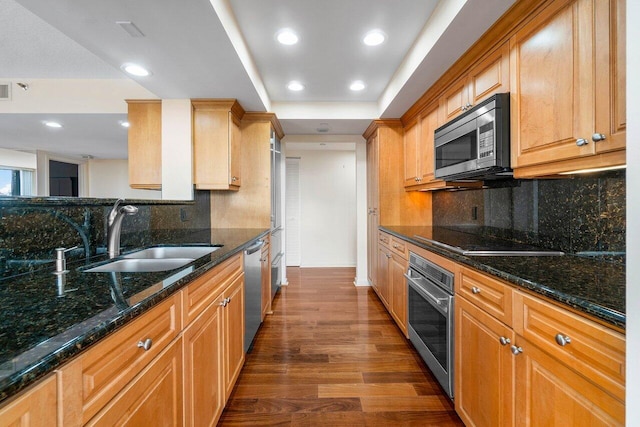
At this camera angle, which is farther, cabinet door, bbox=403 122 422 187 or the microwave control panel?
cabinet door, bbox=403 122 422 187

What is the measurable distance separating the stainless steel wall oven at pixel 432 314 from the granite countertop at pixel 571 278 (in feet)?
0.92

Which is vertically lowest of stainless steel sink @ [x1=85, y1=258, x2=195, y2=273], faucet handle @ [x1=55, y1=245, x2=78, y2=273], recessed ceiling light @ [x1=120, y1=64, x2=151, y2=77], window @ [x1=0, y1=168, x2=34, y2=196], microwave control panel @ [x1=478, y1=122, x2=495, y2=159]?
stainless steel sink @ [x1=85, y1=258, x2=195, y2=273]

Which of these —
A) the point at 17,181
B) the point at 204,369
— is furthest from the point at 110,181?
the point at 204,369

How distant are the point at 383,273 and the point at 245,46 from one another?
2.53 m

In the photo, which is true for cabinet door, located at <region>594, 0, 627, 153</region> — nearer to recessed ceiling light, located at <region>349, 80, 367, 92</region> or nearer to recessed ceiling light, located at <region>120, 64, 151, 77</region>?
recessed ceiling light, located at <region>349, 80, 367, 92</region>

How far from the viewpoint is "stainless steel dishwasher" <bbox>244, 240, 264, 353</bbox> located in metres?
2.15

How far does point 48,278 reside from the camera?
111 centimetres

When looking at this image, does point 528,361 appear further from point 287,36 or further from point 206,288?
point 287,36

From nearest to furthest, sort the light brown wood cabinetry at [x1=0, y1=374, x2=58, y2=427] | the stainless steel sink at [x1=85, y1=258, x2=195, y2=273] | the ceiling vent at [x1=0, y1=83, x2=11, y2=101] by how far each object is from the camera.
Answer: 1. the light brown wood cabinetry at [x1=0, y1=374, x2=58, y2=427]
2. the stainless steel sink at [x1=85, y1=258, x2=195, y2=273]
3. the ceiling vent at [x1=0, y1=83, x2=11, y2=101]

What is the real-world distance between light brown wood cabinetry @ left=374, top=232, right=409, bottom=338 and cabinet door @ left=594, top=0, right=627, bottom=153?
151cm

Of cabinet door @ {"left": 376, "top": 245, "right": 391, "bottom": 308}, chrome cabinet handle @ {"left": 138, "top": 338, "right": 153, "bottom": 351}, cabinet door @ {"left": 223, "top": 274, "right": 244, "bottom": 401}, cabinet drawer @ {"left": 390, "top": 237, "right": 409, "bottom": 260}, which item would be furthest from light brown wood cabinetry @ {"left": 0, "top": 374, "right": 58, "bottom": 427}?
cabinet door @ {"left": 376, "top": 245, "right": 391, "bottom": 308}

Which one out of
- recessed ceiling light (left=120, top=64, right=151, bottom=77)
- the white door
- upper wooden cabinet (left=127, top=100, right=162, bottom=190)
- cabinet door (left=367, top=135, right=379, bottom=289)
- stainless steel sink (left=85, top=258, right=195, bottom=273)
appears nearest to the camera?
stainless steel sink (left=85, top=258, right=195, bottom=273)

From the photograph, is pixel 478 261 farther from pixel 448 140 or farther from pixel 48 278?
pixel 48 278

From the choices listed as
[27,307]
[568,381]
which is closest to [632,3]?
[568,381]
